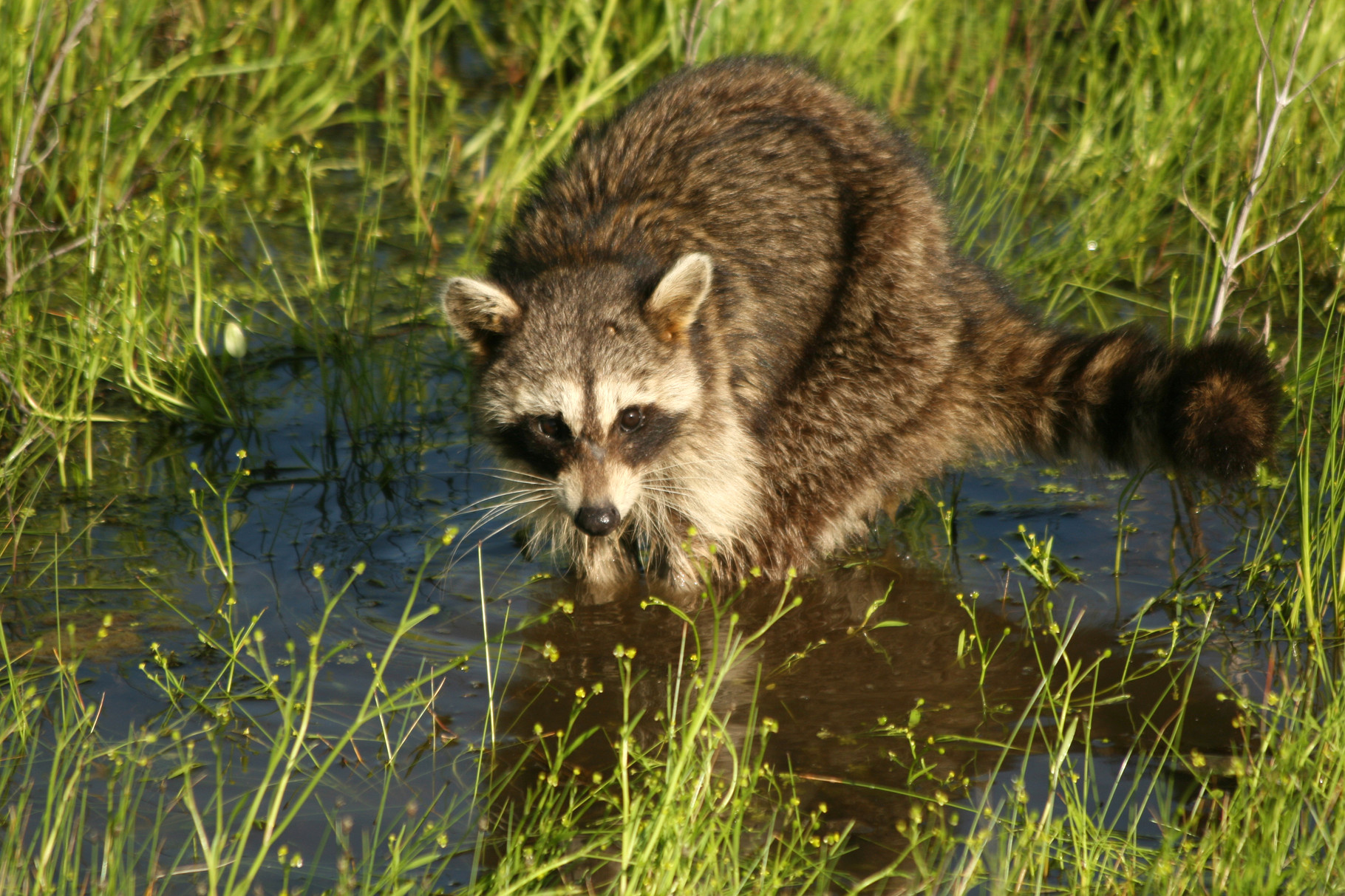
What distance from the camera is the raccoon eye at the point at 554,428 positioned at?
3.40 metres

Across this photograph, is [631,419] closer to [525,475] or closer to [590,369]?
[590,369]

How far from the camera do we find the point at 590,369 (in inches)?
133

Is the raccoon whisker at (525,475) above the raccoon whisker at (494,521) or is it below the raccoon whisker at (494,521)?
above

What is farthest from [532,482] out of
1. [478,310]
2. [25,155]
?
[25,155]

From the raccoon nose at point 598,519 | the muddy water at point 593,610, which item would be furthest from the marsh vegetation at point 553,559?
the raccoon nose at point 598,519

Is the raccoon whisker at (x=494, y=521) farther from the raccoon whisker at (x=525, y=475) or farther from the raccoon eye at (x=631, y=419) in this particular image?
the raccoon eye at (x=631, y=419)

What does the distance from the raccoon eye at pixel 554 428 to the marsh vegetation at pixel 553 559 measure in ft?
1.17

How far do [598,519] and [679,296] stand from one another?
0.58 m

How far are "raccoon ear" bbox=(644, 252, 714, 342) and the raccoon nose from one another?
48 centimetres

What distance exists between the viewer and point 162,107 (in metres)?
4.47

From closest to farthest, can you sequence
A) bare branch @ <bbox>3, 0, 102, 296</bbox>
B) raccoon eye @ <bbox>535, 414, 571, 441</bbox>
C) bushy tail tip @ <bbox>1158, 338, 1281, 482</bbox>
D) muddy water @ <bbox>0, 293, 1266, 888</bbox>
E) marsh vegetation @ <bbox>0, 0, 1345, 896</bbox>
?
marsh vegetation @ <bbox>0, 0, 1345, 896</bbox> → muddy water @ <bbox>0, 293, 1266, 888</bbox> → bushy tail tip @ <bbox>1158, 338, 1281, 482</bbox> → raccoon eye @ <bbox>535, 414, 571, 441</bbox> → bare branch @ <bbox>3, 0, 102, 296</bbox>

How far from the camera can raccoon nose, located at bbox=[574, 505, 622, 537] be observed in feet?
10.7

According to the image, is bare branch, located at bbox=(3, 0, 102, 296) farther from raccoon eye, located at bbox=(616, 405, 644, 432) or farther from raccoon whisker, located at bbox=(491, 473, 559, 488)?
raccoon eye, located at bbox=(616, 405, 644, 432)

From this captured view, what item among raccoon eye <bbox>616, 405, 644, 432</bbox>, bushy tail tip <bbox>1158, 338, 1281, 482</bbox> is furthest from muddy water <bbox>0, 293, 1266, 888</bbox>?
raccoon eye <bbox>616, 405, 644, 432</bbox>
